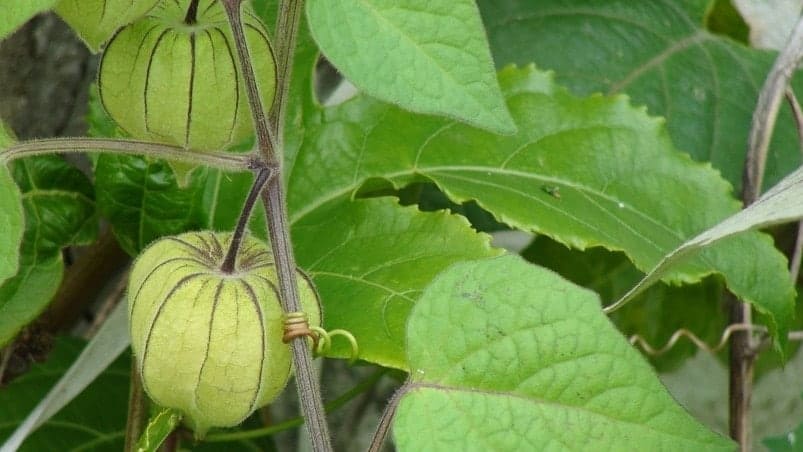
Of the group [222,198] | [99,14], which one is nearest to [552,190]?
[222,198]

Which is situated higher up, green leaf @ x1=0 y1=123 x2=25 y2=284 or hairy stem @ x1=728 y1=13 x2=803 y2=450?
green leaf @ x1=0 y1=123 x2=25 y2=284

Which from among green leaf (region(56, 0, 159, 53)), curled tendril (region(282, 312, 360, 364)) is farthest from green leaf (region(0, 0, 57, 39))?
curled tendril (region(282, 312, 360, 364))

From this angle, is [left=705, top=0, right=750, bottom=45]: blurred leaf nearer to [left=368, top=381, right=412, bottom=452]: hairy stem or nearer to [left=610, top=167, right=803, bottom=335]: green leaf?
[left=610, top=167, right=803, bottom=335]: green leaf

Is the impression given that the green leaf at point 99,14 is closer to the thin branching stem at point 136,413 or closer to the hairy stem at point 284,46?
the hairy stem at point 284,46

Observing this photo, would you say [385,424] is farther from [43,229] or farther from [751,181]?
[751,181]

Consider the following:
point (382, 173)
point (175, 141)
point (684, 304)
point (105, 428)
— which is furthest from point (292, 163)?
point (684, 304)

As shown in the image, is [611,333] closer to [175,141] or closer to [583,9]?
[175,141]

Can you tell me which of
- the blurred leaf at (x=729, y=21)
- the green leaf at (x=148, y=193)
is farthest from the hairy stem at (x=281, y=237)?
the blurred leaf at (x=729, y=21)
